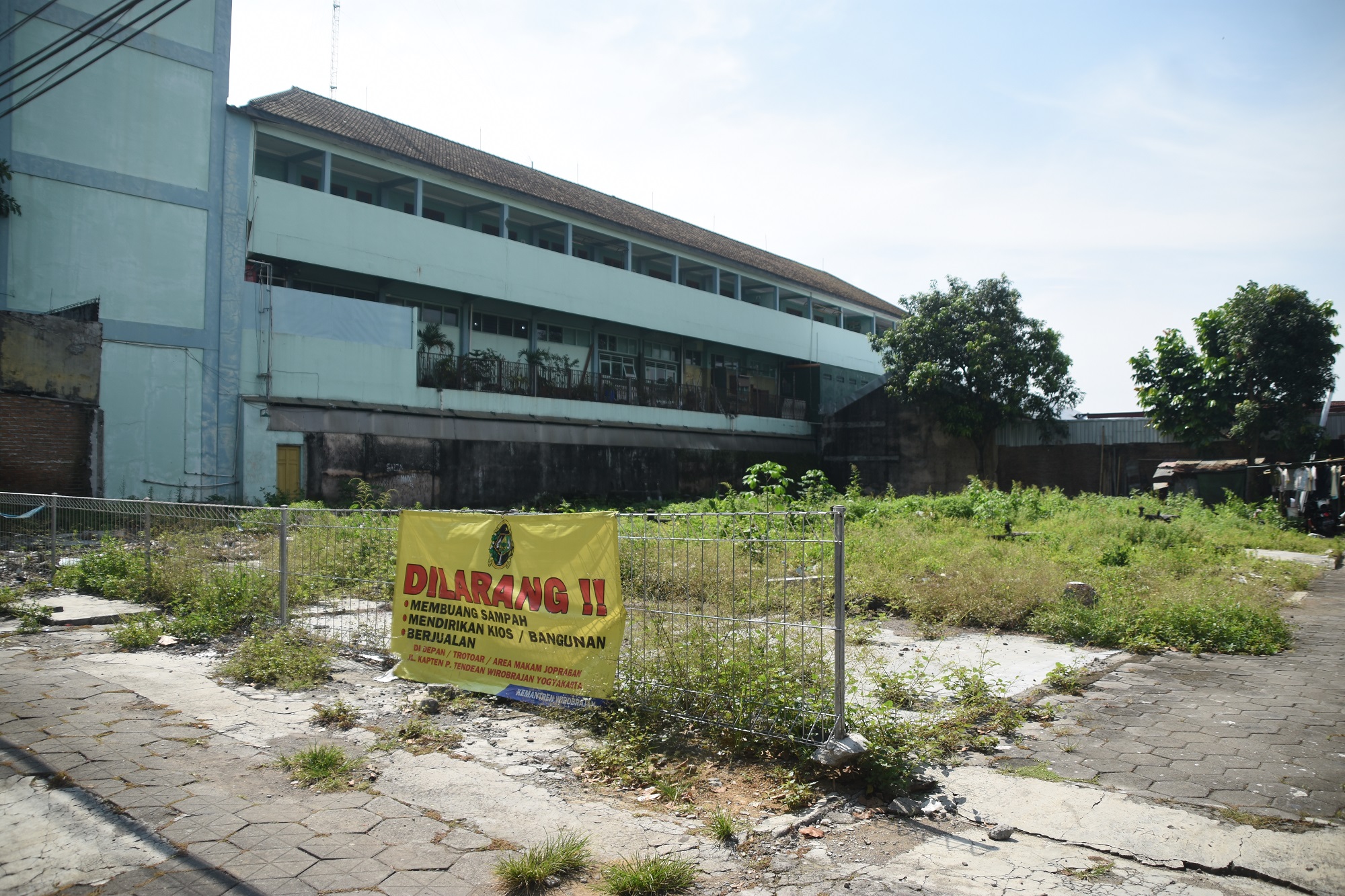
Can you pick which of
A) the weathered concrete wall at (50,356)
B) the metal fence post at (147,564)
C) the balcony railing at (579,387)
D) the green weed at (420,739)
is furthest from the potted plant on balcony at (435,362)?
the green weed at (420,739)

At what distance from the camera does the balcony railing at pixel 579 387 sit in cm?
2294

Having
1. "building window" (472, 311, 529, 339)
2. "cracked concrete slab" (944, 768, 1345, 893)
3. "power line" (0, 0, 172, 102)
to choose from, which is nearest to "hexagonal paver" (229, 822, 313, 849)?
"cracked concrete slab" (944, 768, 1345, 893)

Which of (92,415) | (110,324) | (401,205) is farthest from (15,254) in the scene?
(401,205)

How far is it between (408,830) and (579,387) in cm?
2339

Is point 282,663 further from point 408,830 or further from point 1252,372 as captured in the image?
point 1252,372

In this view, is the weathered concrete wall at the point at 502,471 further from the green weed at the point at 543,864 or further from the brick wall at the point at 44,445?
the green weed at the point at 543,864

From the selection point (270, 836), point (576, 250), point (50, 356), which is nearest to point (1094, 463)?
point (576, 250)

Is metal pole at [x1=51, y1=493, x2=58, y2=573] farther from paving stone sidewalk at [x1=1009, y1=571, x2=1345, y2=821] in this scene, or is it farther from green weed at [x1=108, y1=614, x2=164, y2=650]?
paving stone sidewalk at [x1=1009, y1=571, x2=1345, y2=821]

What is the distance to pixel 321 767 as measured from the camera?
423cm

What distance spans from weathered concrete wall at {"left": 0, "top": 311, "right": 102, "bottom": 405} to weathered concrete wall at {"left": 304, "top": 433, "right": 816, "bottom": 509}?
466 cm

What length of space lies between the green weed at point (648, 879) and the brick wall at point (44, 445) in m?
17.3

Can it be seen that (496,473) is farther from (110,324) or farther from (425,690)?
(425,690)

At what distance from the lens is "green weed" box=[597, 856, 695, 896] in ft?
10.1

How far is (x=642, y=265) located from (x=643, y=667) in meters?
31.4
